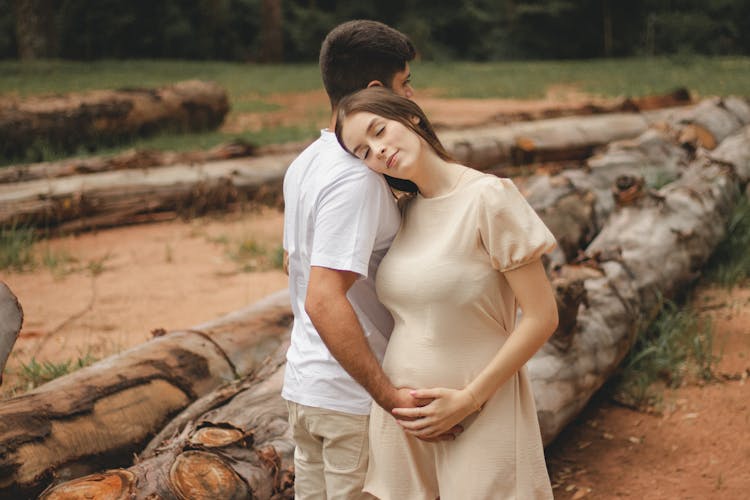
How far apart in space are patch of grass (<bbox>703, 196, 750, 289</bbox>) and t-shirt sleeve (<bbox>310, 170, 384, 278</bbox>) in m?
3.70

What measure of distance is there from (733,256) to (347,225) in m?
4.17

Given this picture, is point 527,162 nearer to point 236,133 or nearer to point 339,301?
point 236,133

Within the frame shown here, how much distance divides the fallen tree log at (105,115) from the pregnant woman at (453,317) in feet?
27.6

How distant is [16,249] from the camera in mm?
6055

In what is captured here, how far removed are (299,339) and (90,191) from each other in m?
5.52

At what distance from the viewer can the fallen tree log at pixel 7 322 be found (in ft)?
9.23

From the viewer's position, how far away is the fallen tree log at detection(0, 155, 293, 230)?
682 cm

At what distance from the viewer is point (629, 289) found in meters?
4.11

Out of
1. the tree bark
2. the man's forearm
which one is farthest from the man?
the tree bark

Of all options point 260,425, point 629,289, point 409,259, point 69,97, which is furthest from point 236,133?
Answer: point 409,259

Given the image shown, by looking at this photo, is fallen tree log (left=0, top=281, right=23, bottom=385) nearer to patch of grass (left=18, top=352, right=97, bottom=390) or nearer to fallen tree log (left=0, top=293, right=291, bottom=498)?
fallen tree log (left=0, top=293, right=291, bottom=498)

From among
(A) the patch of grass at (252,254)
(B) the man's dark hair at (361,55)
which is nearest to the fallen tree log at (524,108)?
(A) the patch of grass at (252,254)

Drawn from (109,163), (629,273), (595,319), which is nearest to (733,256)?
(629,273)

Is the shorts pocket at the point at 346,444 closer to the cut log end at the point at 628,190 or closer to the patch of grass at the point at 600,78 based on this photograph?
the cut log end at the point at 628,190
